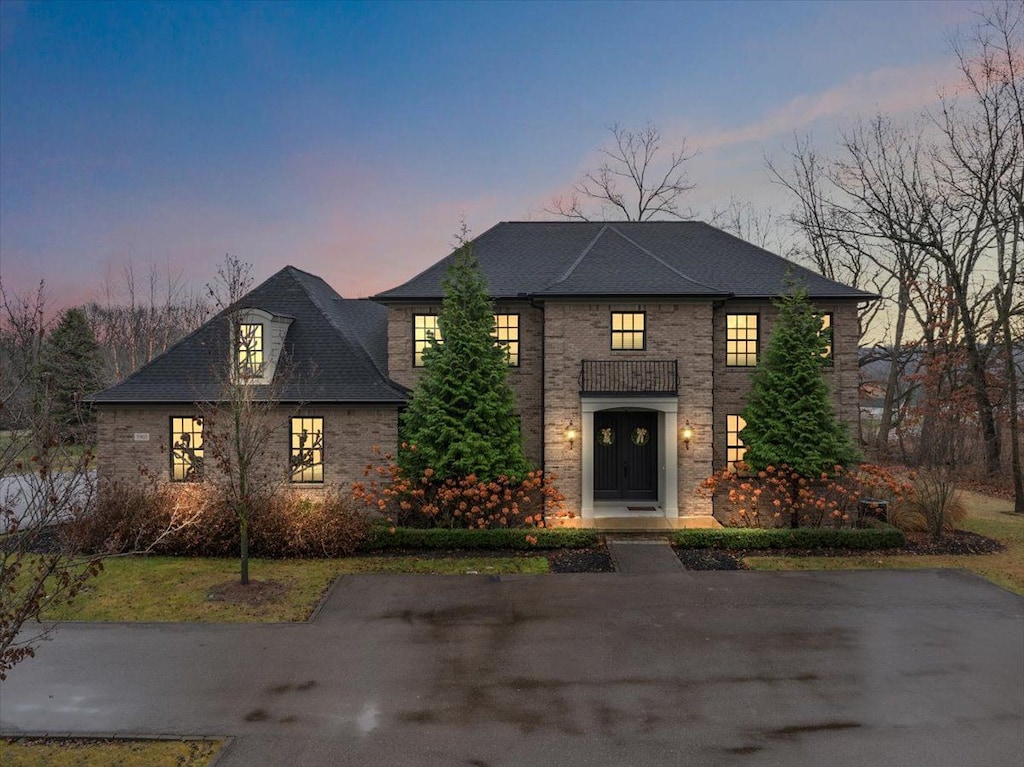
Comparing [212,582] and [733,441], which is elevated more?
[733,441]

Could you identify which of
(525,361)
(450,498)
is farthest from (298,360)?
(525,361)

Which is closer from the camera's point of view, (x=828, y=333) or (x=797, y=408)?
(x=797, y=408)

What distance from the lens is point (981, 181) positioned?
78.2ft

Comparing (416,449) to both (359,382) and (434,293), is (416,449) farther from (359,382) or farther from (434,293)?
(434,293)

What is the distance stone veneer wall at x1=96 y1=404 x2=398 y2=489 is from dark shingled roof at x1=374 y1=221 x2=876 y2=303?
142 inches

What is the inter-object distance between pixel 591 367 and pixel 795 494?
647cm

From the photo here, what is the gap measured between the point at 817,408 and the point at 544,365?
7259mm

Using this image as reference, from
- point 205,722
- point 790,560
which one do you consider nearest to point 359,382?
point 205,722

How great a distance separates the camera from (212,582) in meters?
11.7

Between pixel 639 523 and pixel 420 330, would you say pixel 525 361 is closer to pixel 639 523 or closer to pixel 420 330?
pixel 420 330

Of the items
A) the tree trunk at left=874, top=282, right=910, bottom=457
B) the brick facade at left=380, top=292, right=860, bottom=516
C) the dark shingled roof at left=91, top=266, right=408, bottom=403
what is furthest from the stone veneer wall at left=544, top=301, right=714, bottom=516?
the tree trunk at left=874, top=282, right=910, bottom=457

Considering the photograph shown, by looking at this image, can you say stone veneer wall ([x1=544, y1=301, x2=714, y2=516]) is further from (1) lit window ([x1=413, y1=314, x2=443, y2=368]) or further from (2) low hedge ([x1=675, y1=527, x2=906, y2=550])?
(1) lit window ([x1=413, y1=314, x2=443, y2=368])

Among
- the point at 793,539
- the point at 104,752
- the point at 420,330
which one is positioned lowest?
the point at 104,752

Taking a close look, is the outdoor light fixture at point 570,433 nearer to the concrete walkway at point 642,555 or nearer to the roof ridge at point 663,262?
→ the concrete walkway at point 642,555
